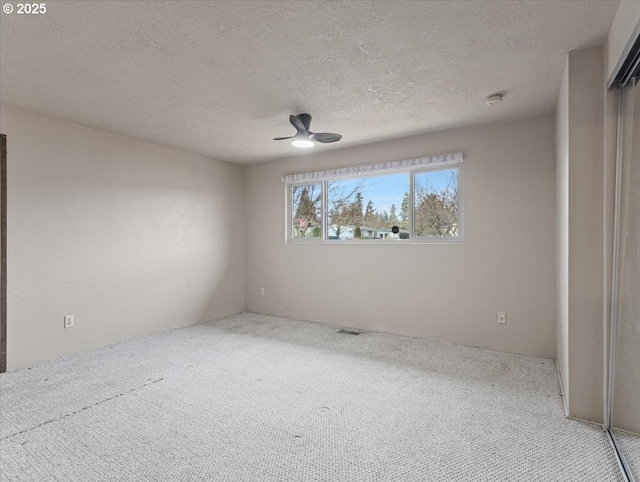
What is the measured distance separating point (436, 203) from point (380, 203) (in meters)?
0.71

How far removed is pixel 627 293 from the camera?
1.80 m

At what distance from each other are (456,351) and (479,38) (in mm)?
2757

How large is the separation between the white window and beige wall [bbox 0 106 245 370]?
4.01 ft

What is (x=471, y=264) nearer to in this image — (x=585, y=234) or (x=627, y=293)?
(x=585, y=234)

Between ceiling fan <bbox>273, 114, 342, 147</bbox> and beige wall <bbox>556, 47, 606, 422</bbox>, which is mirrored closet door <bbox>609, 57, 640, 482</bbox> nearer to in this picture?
beige wall <bbox>556, 47, 606, 422</bbox>

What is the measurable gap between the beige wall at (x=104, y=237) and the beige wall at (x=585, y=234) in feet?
13.6

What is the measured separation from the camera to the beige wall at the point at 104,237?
3102mm

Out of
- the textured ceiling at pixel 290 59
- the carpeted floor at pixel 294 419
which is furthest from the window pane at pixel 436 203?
the carpeted floor at pixel 294 419

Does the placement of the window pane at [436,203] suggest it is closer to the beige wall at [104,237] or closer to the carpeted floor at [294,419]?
the carpeted floor at [294,419]

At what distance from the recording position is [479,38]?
199 centimetres

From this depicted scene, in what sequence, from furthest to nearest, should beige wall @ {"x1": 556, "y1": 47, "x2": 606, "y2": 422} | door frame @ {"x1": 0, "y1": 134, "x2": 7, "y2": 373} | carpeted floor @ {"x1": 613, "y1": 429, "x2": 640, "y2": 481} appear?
door frame @ {"x1": 0, "y1": 134, "x2": 7, "y2": 373} < beige wall @ {"x1": 556, "y1": 47, "x2": 606, "y2": 422} < carpeted floor @ {"x1": 613, "y1": 429, "x2": 640, "y2": 481}

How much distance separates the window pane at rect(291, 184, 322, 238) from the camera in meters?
4.79

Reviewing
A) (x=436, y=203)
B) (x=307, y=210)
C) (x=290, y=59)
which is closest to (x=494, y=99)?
(x=436, y=203)

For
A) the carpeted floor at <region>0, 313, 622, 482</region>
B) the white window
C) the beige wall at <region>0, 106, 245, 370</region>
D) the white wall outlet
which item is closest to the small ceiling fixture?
the white window
